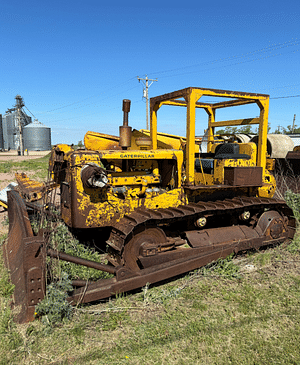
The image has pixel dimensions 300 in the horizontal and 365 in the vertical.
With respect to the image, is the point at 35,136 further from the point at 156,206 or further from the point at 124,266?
the point at 124,266

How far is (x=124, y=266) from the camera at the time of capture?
153 inches

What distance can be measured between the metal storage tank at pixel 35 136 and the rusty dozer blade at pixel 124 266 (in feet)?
168

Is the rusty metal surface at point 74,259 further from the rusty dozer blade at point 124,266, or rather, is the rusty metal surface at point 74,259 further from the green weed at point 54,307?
the green weed at point 54,307

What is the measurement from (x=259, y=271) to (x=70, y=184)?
325 cm

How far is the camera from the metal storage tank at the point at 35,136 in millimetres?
52766

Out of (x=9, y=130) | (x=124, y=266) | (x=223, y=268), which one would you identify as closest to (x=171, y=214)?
(x=124, y=266)

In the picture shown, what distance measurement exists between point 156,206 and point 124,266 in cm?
126

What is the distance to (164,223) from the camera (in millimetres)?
4516

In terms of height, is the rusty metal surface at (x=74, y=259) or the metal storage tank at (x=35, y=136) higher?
the metal storage tank at (x=35, y=136)

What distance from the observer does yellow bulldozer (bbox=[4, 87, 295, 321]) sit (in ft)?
12.9

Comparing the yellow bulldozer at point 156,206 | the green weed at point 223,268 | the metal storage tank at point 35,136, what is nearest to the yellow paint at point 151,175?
the yellow bulldozer at point 156,206

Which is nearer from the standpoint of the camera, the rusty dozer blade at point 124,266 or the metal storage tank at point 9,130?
the rusty dozer blade at point 124,266

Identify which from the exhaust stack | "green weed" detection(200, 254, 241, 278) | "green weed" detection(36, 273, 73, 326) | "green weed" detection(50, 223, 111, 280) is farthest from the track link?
the exhaust stack

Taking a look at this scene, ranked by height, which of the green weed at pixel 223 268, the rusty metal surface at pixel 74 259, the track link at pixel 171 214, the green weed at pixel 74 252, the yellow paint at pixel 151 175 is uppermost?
the yellow paint at pixel 151 175
